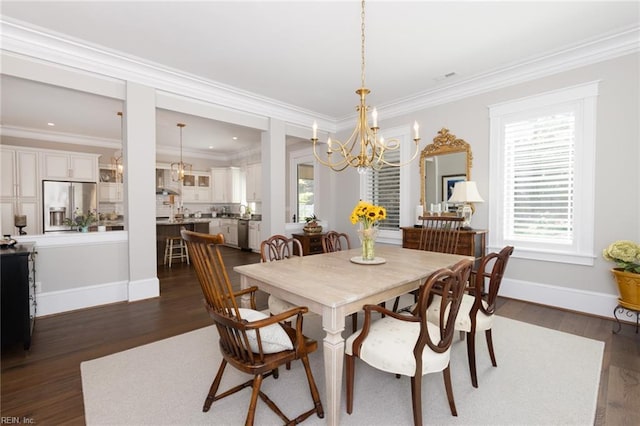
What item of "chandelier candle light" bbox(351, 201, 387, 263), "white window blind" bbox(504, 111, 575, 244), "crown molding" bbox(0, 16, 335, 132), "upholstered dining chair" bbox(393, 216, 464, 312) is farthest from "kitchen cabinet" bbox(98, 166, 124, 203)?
"white window blind" bbox(504, 111, 575, 244)

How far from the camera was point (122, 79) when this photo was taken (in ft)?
11.6

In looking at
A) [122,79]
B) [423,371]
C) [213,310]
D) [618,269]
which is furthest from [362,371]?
[122,79]

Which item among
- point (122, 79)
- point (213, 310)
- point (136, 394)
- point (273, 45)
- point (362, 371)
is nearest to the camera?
point (213, 310)

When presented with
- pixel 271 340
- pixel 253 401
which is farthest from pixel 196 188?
pixel 253 401

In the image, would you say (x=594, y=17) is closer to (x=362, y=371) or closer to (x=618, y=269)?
(x=618, y=269)

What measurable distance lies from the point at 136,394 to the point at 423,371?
70.6 inches

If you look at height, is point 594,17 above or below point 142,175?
above

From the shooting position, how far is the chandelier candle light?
92.4 inches

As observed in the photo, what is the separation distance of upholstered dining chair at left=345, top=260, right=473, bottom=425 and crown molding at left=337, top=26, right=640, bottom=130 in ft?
10.6

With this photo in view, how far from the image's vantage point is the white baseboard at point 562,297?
320cm

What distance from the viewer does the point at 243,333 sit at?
1.42 m

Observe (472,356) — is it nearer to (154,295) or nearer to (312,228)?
(154,295)

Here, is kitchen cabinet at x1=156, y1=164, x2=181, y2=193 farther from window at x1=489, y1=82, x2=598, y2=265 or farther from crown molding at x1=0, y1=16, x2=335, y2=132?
window at x1=489, y1=82, x2=598, y2=265

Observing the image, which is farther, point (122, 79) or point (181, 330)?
point (122, 79)
